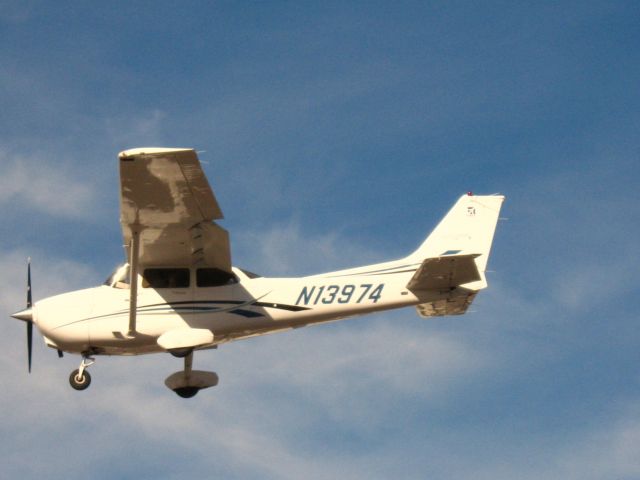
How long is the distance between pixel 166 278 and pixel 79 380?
2.39 meters

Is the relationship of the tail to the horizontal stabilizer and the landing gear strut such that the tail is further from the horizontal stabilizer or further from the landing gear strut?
the landing gear strut

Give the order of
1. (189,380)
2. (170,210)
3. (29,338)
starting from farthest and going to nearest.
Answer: (189,380) → (29,338) → (170,210)

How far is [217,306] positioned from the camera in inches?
792

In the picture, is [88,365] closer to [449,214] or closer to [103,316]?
[103,316]

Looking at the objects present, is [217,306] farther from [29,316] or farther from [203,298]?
[29,316]

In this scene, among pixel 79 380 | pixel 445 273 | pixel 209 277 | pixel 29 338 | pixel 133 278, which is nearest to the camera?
pixel 133 278

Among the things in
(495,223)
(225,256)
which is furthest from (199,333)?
(495,223)

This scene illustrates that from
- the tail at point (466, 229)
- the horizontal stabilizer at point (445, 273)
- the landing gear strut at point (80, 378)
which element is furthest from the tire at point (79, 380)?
the tail at point (466, 229)

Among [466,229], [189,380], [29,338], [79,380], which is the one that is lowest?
[79,380]

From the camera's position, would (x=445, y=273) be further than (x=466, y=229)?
No

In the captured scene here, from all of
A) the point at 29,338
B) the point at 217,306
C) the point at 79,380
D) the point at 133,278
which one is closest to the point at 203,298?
the point at 217,306

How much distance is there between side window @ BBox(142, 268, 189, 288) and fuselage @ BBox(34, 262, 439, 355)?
0.09 metres

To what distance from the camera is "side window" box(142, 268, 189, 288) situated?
20281mm

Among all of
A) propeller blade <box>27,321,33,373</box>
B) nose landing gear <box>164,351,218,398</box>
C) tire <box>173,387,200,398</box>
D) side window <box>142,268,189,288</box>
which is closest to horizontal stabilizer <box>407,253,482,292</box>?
side window <box>142,268,189,288</box>
